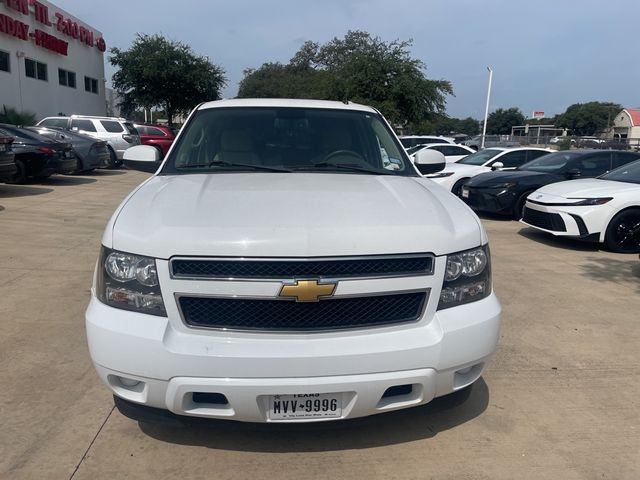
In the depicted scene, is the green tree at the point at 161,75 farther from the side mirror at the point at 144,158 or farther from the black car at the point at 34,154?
the side mirror at the point at 144,158

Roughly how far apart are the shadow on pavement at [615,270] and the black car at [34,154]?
11.4m

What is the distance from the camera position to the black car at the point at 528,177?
9.76 metres

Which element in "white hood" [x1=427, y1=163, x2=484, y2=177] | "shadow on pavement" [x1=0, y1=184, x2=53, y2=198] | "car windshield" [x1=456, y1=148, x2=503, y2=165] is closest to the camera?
"shadow on pavement" [x1=0, y1=184, x2=53, y2=198]

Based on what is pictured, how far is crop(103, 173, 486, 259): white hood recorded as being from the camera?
2.35m

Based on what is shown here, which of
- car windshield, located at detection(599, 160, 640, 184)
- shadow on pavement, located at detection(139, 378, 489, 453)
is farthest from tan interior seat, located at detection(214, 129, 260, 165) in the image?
car windshield, located at detection(599, 160, 640, 184)

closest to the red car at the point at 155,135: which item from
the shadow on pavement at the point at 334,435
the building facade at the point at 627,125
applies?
the shadow on pavement at the point at 334,435

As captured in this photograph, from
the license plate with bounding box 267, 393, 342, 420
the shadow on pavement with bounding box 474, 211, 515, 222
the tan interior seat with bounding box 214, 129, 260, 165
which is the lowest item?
the shadow on pavement with bounding box 474, 211, 515, 222

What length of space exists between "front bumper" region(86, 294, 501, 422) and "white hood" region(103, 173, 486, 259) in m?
0.36

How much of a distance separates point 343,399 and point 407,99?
977 inches

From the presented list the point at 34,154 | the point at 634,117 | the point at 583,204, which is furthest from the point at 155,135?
the point at 634,117

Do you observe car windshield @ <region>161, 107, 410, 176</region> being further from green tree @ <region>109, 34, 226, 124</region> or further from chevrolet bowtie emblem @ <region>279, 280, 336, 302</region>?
green tree @ <region>109, 34, 226, 124</region>

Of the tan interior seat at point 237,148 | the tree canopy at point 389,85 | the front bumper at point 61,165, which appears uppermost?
the tree canopy at point 389,85

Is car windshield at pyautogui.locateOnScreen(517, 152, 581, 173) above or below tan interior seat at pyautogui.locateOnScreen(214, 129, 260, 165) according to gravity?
below

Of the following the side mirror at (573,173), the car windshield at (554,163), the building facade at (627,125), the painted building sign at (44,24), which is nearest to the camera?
the side mirror at (573,173)
